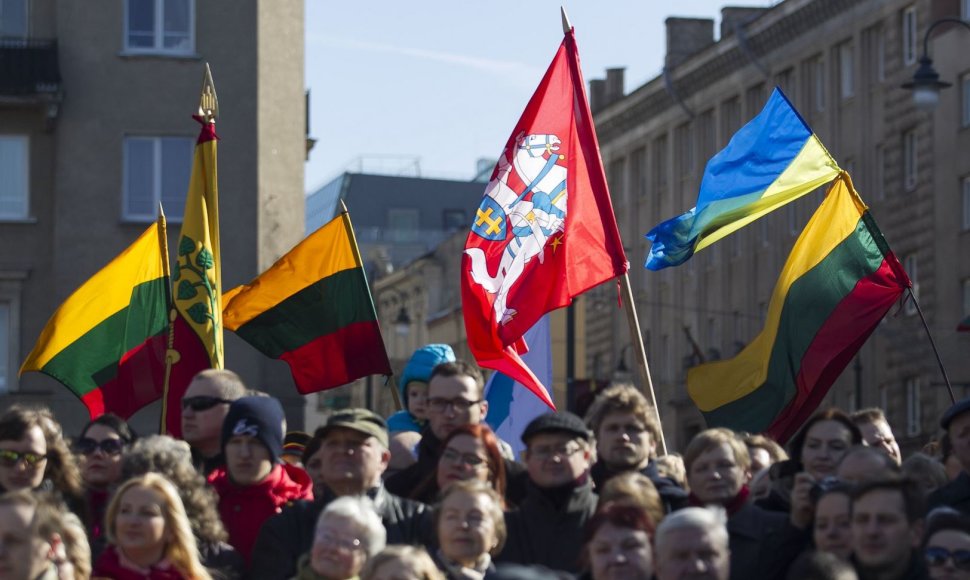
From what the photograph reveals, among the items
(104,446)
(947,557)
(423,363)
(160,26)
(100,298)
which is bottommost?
(947,557)

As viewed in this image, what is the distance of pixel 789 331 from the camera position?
48.2 ft

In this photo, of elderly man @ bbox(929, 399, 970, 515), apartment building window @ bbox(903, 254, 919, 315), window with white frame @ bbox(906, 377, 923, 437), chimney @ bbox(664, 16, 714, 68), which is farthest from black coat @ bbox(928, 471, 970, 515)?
chimney @ bbox(664, 16, 714, 68)

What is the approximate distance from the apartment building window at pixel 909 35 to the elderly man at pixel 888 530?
3999 centimetres

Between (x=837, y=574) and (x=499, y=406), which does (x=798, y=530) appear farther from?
(x=499, y=406)

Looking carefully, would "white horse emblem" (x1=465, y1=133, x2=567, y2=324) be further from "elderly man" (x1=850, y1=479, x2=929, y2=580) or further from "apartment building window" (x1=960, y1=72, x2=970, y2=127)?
"apartment building window" (x1=960, y1=72, x2=970, y2=127)

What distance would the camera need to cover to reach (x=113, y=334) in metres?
16.4

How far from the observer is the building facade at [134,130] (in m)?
36.8

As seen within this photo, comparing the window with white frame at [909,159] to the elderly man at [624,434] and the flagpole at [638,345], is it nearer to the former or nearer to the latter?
the flagpole at [638,345]

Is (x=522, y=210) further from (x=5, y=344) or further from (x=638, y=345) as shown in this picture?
(x=5, y=344)

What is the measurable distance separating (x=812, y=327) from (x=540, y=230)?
1828 millimetres

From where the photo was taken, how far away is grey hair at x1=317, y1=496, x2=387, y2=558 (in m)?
9.49

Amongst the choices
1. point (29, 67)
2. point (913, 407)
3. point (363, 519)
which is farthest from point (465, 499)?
point (913, 407)

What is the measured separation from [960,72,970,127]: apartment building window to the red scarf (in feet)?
118

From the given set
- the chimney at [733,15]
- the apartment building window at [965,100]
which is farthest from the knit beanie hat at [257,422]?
the chimney at [733,15]
